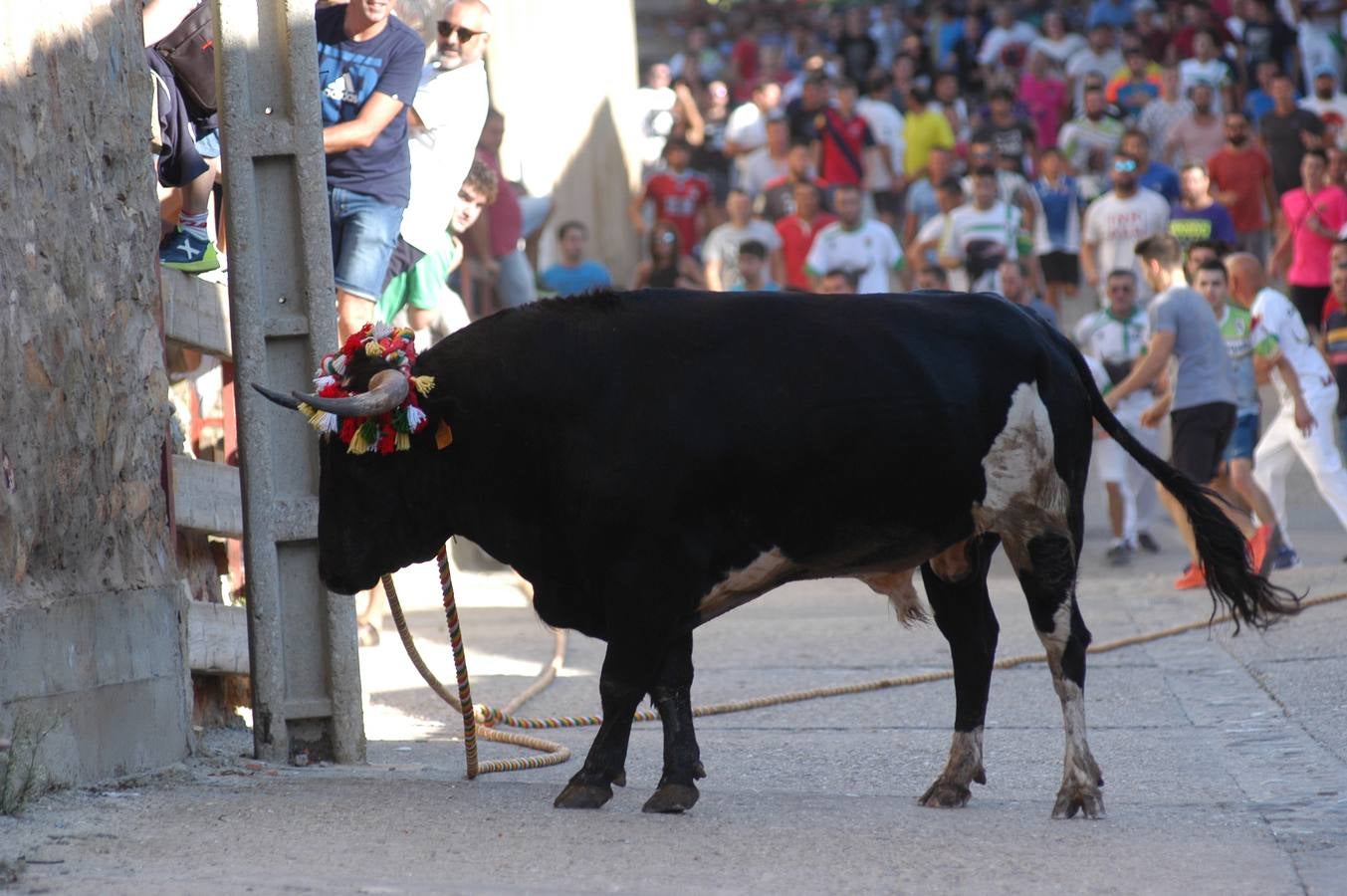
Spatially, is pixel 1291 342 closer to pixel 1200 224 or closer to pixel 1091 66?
pixel 1200 224

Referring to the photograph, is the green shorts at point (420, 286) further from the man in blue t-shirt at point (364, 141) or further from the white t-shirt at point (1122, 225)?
the white t-shirt at point (1122, 225)

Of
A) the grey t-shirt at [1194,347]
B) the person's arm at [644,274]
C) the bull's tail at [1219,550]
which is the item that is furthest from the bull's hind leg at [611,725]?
the person's arm at [644,274]

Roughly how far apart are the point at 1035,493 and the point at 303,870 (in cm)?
258

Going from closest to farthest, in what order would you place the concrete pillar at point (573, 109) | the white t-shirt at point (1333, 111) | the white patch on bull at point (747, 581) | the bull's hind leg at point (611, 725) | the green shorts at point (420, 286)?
the bull's hind leg at point (611, 725) < the white patch on bull at point (747, 581) < the green shorts at point (420, 286) < the white t-shirt at point (1333, 111) < the concrete pillar at point (573, 109)

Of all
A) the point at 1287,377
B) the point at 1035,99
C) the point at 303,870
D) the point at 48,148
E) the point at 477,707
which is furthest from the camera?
the point at 1035,99

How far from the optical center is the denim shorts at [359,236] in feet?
26.2

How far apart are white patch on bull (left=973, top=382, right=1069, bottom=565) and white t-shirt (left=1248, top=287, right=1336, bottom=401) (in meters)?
7.03

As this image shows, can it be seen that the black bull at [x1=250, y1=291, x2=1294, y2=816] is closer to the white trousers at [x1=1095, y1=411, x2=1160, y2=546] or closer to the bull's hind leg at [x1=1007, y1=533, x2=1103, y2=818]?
the bull's hind leg at [x1=1007, y1=533, x2=1103, y2=818]

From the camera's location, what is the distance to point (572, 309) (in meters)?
6.02

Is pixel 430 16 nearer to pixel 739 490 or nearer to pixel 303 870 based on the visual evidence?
pixel 739 490

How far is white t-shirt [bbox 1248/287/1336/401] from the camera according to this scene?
1241cm

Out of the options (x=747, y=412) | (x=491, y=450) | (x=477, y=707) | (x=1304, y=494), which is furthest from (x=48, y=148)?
(x=1304, y=494)

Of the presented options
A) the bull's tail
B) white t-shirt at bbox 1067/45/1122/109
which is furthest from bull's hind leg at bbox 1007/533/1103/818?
white t-shirt at bbox 1067/45/1122/109

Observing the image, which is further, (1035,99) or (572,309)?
Result: (1035,99)
